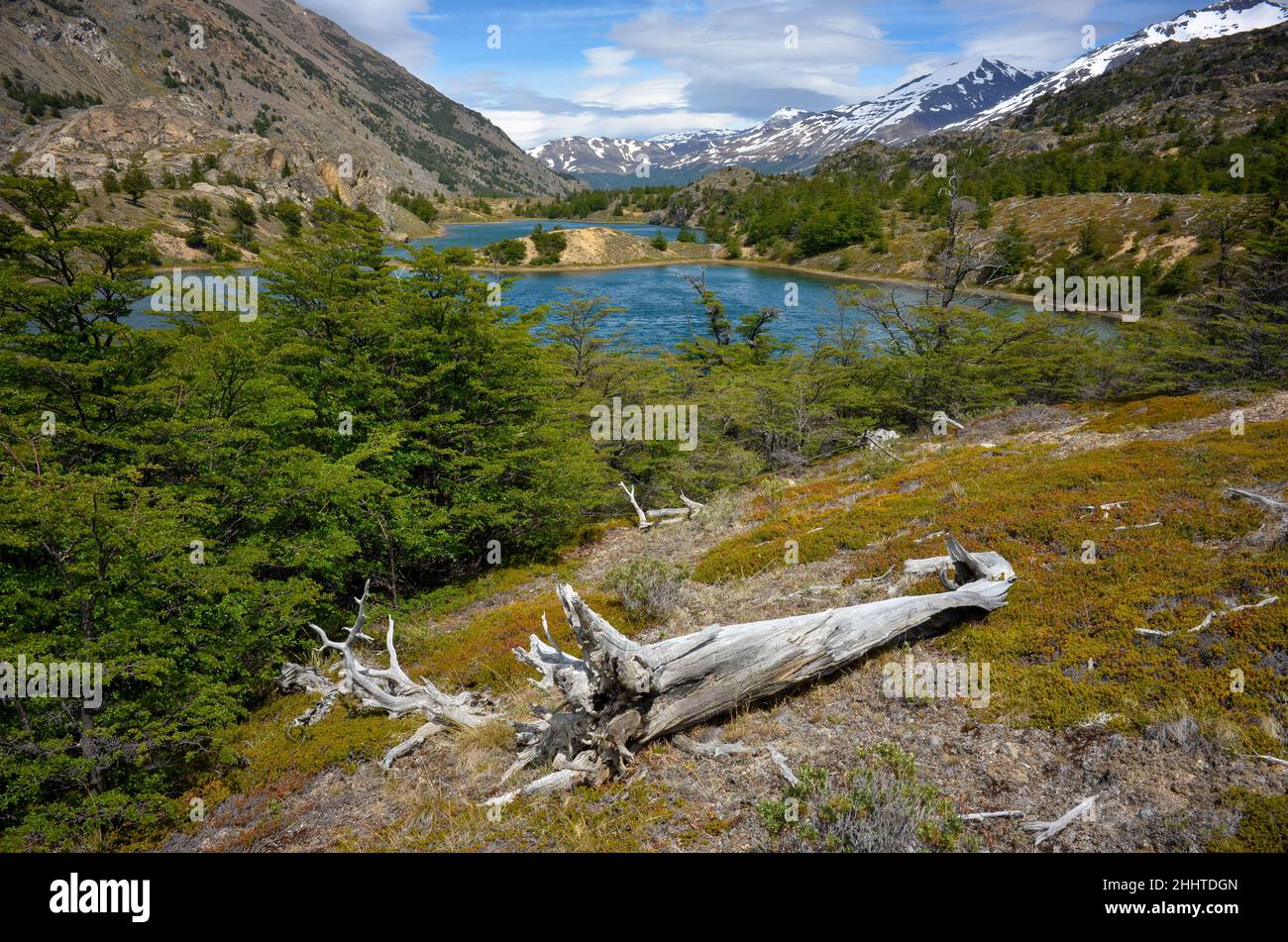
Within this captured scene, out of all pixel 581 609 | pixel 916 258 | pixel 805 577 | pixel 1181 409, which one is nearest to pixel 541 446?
pixel 805 577

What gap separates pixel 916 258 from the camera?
9450 cm

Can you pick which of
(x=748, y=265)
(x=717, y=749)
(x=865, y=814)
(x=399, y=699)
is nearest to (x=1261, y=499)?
(x=865, y=814)

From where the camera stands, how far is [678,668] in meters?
6.39

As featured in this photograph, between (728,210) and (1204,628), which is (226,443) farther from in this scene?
(728,210)

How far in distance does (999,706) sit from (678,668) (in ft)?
11.2

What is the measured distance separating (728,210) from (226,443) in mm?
162076

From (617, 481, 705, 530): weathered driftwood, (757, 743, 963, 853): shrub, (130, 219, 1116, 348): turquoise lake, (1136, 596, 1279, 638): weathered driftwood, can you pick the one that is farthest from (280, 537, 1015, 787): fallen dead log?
(130, 219, 1116, 348): turquoise lake

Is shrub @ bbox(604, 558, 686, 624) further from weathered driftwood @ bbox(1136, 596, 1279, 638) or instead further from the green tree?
the green tree

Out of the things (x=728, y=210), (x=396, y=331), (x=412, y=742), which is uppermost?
(x=728, y=210)

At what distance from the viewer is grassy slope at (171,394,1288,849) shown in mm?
4977

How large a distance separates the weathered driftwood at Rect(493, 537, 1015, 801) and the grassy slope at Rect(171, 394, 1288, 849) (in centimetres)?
28

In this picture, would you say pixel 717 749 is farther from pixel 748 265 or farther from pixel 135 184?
pixel 135 184

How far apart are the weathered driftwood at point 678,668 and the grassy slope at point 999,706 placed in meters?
0.28
